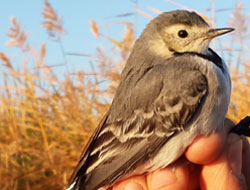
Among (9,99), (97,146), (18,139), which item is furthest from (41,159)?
(97,146)

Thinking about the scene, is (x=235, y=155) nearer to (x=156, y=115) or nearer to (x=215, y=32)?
(x=156, y=115)

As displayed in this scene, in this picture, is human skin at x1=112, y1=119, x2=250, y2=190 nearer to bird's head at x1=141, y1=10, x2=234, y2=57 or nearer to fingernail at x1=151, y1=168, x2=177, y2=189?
fingernail at x1=151, y1=168, x2=177, y2=189

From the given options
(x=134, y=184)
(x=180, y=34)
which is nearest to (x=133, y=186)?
(x=134, y=184)

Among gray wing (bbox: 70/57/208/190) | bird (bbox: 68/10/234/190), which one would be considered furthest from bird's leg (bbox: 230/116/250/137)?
gray wing (bbox: 70/57/208/190)

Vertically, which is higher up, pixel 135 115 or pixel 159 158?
pixel 135 115

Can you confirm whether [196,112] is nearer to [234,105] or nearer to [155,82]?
[155,82]

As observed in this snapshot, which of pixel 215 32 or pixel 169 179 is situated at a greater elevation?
pixel 215 32

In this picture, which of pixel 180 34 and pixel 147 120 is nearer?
pixel 147 120

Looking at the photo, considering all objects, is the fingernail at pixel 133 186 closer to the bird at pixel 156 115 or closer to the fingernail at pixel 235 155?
the bird at pixel 156 115
